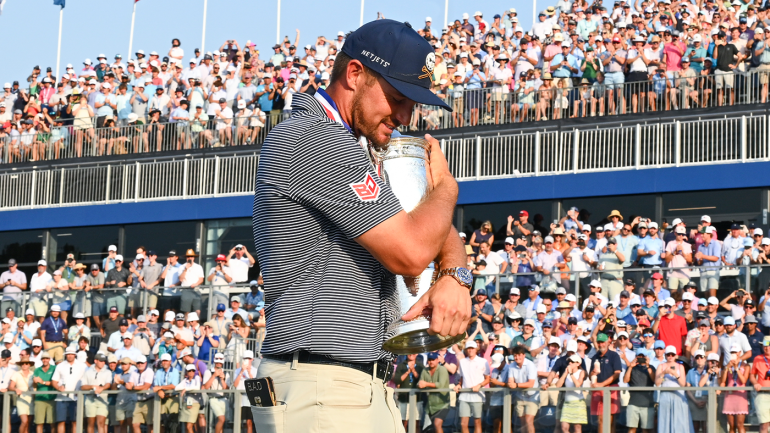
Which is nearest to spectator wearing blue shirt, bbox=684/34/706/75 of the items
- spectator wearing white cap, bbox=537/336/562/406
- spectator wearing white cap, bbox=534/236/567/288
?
spectator wearing white cap, bbox=534/236/567/288

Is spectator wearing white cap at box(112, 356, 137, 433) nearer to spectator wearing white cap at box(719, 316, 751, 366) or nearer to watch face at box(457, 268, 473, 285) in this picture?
spectator wearing white cap at box(719, 316, 751, 366)

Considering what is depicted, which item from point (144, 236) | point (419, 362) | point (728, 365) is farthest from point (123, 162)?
point (728, 365)

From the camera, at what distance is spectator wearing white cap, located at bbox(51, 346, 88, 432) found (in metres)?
16.0

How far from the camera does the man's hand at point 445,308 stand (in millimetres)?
3264

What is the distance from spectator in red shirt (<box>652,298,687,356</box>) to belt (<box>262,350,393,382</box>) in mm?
11481

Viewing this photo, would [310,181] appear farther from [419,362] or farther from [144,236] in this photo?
[144,236]

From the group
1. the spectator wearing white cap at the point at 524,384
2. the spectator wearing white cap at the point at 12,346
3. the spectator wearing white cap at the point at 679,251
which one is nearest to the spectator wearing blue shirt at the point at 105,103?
the spectator wearing white cap at the point at 12,346

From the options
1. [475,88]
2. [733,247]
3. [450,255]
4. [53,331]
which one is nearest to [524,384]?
[733,247]

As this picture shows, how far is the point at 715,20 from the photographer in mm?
21125

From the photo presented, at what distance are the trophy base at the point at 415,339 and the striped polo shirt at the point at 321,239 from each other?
72mm

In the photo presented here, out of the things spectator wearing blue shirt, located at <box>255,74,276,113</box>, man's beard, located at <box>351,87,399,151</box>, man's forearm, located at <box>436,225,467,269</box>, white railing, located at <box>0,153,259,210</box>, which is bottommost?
man's forearm, located at <box>436,225,467,269</box>

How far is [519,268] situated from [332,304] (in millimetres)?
14633

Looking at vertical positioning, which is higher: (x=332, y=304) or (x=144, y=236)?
(x=144, y=236)

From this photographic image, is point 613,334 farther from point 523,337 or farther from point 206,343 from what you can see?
point 206,343
